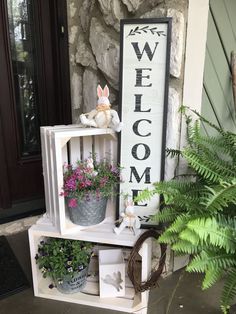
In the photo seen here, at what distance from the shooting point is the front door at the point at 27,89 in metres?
1.94

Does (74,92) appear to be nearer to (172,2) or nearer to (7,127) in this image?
(7,127)

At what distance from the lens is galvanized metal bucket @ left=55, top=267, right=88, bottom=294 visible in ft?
4.71

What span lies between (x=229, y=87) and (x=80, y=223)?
1144 millimetres

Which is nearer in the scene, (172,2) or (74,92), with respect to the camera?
(172,2)

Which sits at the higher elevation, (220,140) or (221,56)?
(221,56)

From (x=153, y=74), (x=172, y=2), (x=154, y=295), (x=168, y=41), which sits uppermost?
(x=172, y=2)

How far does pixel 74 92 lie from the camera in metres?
1.80

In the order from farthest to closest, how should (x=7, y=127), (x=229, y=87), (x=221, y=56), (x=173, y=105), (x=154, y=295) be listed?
(x=7, y=127)
(x=229, y=87)
(x=221, y=56)
(x=154, y=295)
(x=173, y=105)

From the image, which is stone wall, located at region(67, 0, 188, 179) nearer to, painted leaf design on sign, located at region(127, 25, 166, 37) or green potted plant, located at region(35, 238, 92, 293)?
painted leaf design on sign, located at region(127, 25, 166, 37)

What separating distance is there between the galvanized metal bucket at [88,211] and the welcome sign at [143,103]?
0.36ft

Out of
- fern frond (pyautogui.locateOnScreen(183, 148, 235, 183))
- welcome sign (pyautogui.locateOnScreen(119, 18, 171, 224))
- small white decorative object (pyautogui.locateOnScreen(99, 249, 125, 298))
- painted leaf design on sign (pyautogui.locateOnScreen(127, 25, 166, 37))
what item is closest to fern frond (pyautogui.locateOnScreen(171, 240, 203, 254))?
fern frond (pyautogui.locateOnScreen(183, 148, 235, 183))

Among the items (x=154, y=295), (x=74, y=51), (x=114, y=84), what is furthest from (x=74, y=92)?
(x=154, y=295)

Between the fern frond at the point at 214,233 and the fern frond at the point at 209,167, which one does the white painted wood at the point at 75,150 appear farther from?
the fern frond at the point at 214,233

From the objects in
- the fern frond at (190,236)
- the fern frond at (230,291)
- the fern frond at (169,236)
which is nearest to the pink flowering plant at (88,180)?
the fern frond at (169,236)
